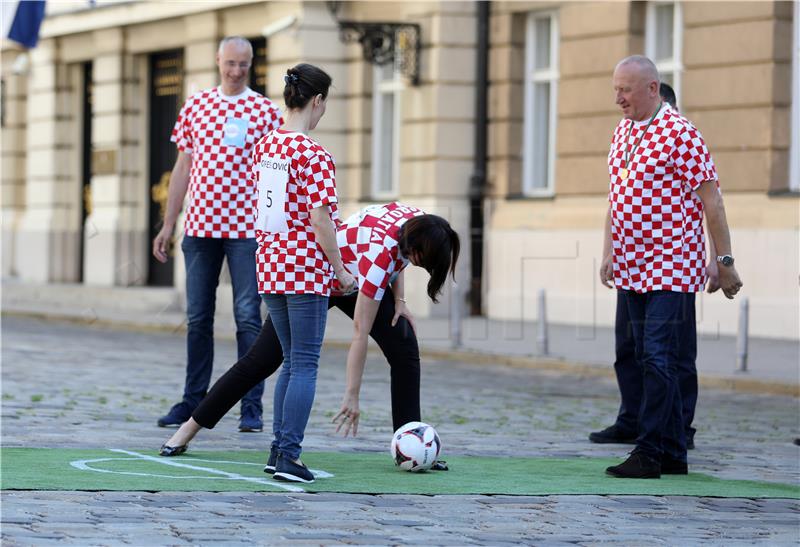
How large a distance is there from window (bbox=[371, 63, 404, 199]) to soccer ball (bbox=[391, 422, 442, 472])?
16.6 m

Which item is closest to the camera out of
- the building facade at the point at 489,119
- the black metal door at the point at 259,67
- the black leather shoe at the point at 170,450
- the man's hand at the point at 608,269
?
the black leather shoe at the point at 170,450

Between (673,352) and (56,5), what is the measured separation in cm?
2557

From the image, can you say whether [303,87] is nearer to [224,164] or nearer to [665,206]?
[665,206]

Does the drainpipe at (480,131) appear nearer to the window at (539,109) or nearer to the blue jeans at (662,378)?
the window at (539,109)

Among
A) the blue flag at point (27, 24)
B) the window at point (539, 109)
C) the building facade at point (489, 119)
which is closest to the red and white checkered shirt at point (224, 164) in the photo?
the building facade at point (489, 119)

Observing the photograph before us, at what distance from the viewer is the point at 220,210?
32.3 feet

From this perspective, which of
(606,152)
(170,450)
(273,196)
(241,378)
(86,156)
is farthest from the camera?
(86,156)

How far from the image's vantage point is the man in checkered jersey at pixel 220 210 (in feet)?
32.4

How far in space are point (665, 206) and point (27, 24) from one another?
22.3 meters

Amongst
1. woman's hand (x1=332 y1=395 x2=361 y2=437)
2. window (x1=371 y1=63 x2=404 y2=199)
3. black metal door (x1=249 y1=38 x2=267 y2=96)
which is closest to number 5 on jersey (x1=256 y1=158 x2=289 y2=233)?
woman's hand (x1=332 y1=395 x2=361 y2=437)

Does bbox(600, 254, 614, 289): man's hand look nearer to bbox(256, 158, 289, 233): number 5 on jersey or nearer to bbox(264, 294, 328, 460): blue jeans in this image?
bbox(264, 294, 328, 460): blue jeans

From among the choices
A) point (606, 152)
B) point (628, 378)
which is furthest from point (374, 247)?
point (606, 152)

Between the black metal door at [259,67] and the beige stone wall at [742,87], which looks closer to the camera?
the beige stone wall at [742,87]

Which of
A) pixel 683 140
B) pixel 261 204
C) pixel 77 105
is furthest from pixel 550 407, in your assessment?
pixel 77 105
